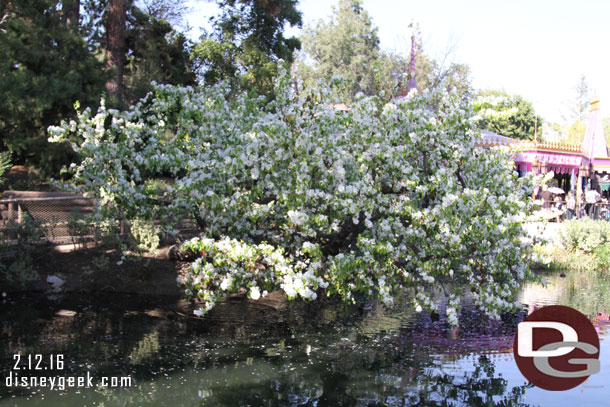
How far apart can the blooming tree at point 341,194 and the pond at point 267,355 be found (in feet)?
3.02

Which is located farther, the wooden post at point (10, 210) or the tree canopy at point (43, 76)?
the tree canopy at point (43, 76)

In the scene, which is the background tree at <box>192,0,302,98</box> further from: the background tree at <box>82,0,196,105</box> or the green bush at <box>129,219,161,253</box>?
the green bush at <box>129,219,161,253</box>

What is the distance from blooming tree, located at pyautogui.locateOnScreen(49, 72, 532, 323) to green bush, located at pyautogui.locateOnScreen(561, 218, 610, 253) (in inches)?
367

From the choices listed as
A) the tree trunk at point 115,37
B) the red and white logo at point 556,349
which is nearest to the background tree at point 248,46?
the tree trunk at point 115,37

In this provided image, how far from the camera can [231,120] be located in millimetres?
10500

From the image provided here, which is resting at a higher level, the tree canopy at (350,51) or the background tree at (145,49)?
the tree canopy at (350,51)

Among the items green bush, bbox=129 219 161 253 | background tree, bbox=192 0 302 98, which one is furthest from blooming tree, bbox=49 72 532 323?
background tree, bbox=192 0 302 98

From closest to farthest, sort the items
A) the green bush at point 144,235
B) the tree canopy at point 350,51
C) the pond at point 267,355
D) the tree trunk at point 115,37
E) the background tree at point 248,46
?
1. the pond at point 267,355
2. the green bush at point 144,235
3. the tree trunk at point 115,37
4. the background tree at point 248,46
5. the tree canopy at point 350,51

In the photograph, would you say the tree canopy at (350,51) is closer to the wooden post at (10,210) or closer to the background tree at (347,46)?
the background tree at (347,46)

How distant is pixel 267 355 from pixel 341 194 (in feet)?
8.88

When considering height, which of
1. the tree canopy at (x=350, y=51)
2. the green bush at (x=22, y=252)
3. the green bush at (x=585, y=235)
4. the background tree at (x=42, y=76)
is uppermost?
the tree canopy at (x=350, y=51)

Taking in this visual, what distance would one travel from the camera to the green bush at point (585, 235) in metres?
17.4

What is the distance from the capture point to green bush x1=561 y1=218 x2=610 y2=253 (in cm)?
1738

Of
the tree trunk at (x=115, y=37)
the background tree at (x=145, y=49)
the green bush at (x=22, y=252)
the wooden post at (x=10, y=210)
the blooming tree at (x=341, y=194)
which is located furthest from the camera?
the background tree at (x=145, y=49)
